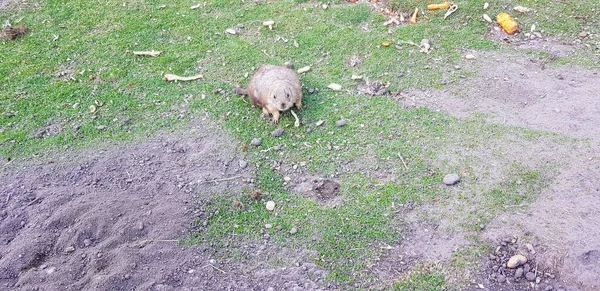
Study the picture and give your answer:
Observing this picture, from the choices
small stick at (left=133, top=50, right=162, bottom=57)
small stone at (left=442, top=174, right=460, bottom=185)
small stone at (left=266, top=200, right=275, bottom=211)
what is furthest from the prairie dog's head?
small stick at (left=133, top=50, right=162, bottom=57)

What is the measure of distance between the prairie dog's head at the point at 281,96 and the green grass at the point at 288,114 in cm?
28

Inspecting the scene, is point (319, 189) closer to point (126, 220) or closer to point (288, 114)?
point (288, 114)

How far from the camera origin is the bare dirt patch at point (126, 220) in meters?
4.50

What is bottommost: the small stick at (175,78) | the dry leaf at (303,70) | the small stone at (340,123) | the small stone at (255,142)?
the small stone at (255,142)

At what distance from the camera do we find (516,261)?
14.6 feet

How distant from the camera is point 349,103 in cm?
643

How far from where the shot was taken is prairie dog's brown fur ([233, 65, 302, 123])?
6.00 meters

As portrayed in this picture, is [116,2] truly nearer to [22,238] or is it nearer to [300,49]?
[300,49]

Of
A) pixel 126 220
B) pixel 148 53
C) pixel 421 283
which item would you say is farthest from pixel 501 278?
pixel 148 53

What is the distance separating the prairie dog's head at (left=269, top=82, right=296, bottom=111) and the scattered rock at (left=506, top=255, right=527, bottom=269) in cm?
305

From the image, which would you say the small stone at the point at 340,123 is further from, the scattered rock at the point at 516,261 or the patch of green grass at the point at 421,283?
the scattered rock at the point at 516,261

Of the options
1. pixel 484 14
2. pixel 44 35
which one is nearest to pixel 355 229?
pixel 484 14

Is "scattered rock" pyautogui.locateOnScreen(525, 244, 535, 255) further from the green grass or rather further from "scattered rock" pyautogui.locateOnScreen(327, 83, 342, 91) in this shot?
"scattered rock" pyautogui.locateOnScreen(327, 83, 342, 91)

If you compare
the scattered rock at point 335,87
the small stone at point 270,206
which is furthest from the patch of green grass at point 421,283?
the scattered rock at point 335,87
